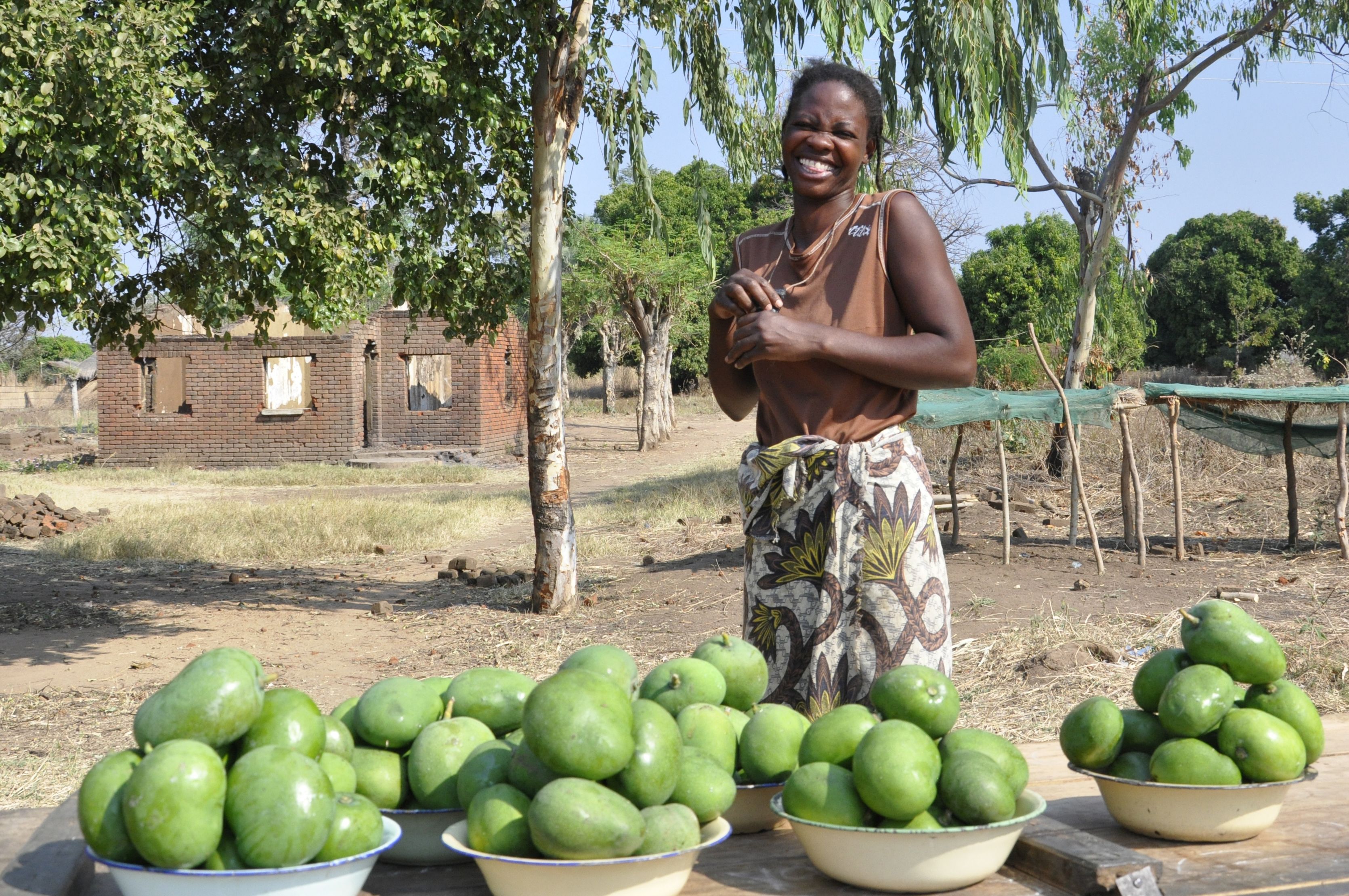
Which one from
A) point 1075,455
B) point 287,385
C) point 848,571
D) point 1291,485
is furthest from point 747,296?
point 287,385

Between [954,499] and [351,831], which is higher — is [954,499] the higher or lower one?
the lower one

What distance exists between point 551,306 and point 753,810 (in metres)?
7.37

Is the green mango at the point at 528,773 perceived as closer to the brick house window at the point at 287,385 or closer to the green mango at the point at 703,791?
the green mango at the point at 703,791

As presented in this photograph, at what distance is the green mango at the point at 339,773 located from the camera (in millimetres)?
1287

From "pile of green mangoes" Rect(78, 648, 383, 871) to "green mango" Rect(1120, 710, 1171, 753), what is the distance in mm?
983

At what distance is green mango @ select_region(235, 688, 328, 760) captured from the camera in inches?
49.9

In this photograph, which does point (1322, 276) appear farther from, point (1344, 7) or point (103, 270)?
point (103, 270)

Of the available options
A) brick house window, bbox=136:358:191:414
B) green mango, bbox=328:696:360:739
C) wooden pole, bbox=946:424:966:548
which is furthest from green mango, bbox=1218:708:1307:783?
brick house window, bbox=136:358:191:414

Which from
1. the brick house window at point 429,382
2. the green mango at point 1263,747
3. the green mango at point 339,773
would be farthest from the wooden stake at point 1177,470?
the brick house window at point 429,382

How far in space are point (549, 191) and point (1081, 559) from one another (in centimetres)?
606

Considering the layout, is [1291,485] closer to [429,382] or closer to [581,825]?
[581,825]

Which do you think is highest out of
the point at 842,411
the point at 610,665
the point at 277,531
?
the point at 842,411

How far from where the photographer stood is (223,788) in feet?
3.78

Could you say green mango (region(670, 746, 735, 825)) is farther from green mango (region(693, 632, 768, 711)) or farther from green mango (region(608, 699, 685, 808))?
green mango (region(693, 632, 768, 711))
